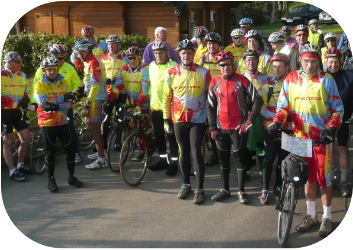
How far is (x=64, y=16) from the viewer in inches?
848

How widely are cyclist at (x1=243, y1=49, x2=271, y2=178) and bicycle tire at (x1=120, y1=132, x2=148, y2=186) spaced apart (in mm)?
1789

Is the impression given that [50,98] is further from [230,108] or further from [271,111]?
[271,111]

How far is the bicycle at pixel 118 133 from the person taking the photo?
771 centimetres

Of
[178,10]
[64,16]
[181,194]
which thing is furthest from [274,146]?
[64,16]

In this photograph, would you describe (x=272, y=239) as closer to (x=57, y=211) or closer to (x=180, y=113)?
(x=180, y=113)

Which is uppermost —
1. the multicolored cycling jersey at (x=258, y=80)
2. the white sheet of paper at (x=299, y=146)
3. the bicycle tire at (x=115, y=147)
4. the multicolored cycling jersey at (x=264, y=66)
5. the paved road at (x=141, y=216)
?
the multicolored cycling jersey at (x=264, y=66)

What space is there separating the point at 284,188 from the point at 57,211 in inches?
121

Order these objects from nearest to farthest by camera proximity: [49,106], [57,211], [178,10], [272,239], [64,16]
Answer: [272,239] → [57,211] → [49,106] → [178,10] → [64,16]

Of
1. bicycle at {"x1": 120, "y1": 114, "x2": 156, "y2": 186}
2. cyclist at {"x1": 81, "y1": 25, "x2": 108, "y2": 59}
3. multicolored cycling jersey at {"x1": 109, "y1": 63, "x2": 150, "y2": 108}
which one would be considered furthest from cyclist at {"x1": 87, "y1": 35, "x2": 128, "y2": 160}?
bicycle at {"x1": 120, "y1": 114, "x2": 156, "y2": 186}

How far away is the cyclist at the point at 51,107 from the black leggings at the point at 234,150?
240 cm

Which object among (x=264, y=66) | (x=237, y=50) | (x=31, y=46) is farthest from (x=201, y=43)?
(x=31, y=46)

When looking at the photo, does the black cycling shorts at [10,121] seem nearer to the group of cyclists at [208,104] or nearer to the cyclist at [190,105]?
the group of cyclists at [208,104]

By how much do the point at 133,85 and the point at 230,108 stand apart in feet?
7.95

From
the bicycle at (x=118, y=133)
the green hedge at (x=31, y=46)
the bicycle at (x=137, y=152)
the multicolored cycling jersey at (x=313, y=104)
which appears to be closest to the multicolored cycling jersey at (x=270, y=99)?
the multicolored cycling jersey at (x=313, y=104)
